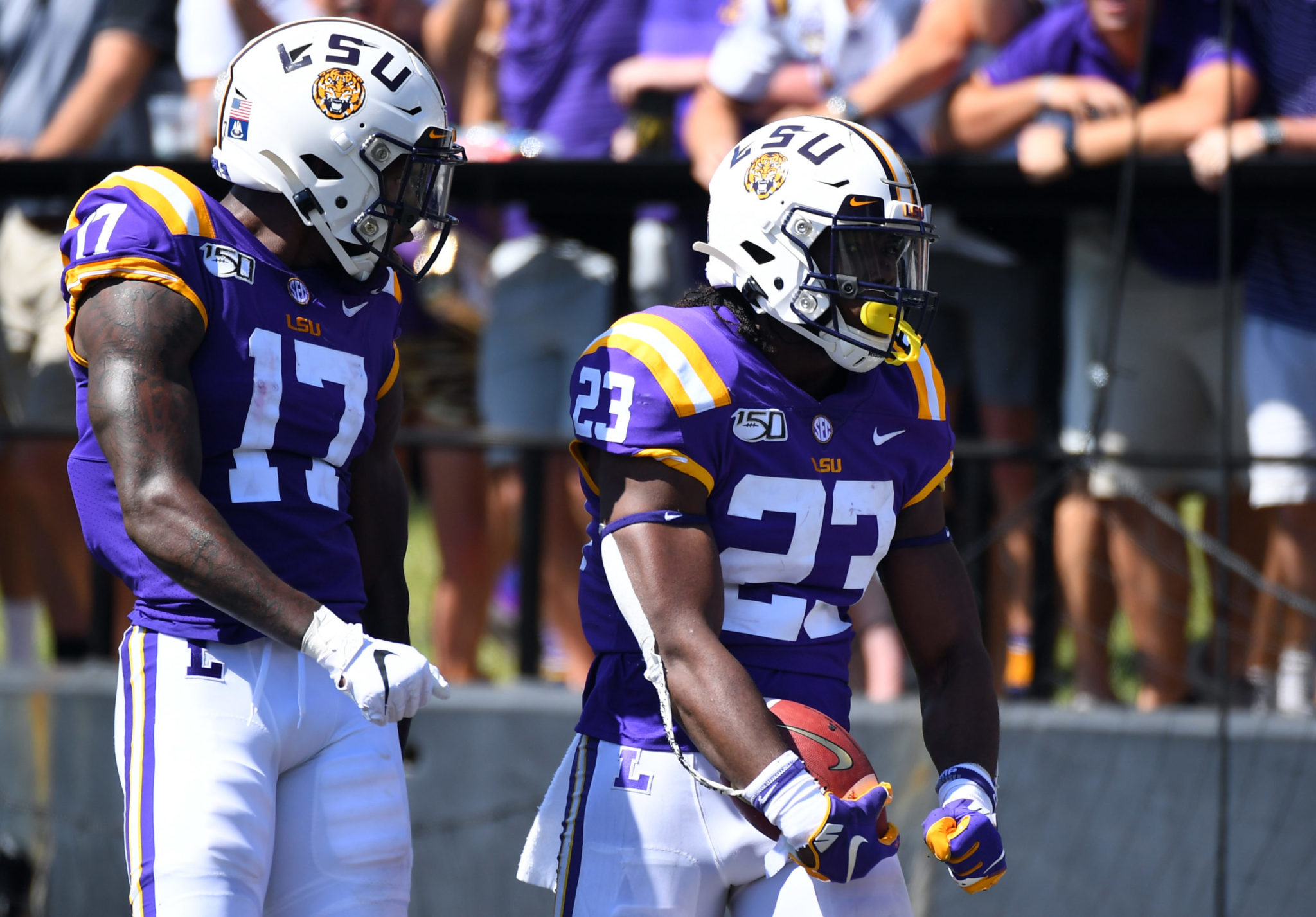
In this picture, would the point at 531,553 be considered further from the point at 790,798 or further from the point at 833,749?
the point at 790,798

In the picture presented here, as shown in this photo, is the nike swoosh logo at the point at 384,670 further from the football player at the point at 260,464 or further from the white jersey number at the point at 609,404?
the white jersey number at the point at 609,404

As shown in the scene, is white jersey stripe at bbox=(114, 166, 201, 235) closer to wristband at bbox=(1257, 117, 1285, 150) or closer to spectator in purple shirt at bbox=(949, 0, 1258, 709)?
spectator in purple shirt at bbox=(949, 0, 1258, 709)

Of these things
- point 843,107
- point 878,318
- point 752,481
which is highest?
point 843,107

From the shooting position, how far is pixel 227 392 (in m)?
2.78

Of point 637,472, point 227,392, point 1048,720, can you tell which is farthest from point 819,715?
point 1048,720

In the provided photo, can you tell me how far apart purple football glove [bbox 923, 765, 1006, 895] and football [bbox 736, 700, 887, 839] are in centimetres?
12

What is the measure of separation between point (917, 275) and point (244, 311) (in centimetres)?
119

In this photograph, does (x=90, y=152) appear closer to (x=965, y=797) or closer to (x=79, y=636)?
(x=79, y=636)

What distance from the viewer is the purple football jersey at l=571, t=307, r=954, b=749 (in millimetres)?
2752

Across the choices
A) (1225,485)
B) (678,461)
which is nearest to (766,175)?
(678,461)

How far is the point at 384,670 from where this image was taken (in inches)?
99.7

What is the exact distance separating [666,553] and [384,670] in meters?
0.49

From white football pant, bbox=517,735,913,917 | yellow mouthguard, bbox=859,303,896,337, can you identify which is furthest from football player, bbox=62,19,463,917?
yellow mouthguard, bbox=859,303,896,337

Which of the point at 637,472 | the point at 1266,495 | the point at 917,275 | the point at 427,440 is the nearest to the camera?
the point at 637,472
